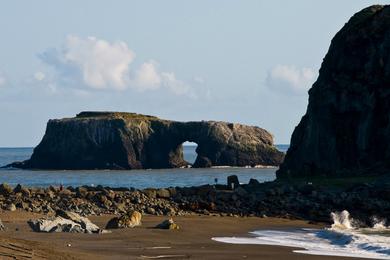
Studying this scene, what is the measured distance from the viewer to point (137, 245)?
22141mm

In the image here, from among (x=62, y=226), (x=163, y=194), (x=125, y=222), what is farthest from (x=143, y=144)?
(x=62, y=226)

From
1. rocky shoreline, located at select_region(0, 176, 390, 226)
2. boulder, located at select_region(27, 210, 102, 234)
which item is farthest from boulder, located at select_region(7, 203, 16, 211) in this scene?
boulder, located at select_region(27, 210, 102, 234)

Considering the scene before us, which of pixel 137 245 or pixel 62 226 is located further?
pixel 62 226

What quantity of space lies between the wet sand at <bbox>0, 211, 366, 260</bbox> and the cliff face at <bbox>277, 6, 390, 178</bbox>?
32.2 metres

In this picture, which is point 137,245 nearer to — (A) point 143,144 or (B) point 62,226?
(B) point 62,226

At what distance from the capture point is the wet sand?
18122mm

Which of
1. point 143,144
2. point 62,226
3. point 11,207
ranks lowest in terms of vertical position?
point 62,226

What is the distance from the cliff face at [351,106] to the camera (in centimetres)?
6175

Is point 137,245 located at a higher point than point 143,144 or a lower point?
lower

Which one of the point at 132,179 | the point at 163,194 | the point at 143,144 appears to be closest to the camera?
the point at 163,194

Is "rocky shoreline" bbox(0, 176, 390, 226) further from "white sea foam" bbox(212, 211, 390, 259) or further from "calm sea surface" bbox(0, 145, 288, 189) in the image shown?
"calm sea surface" bbox(0, 145, 288, 189)

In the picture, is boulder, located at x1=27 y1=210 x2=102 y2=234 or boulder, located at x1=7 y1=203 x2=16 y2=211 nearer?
boulder, located at x1=27 y1=210 x2=102 y2=234

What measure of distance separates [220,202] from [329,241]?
12.7 m

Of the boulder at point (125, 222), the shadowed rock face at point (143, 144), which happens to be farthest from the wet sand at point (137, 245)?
the shadowed rock face at point (143, 144)
